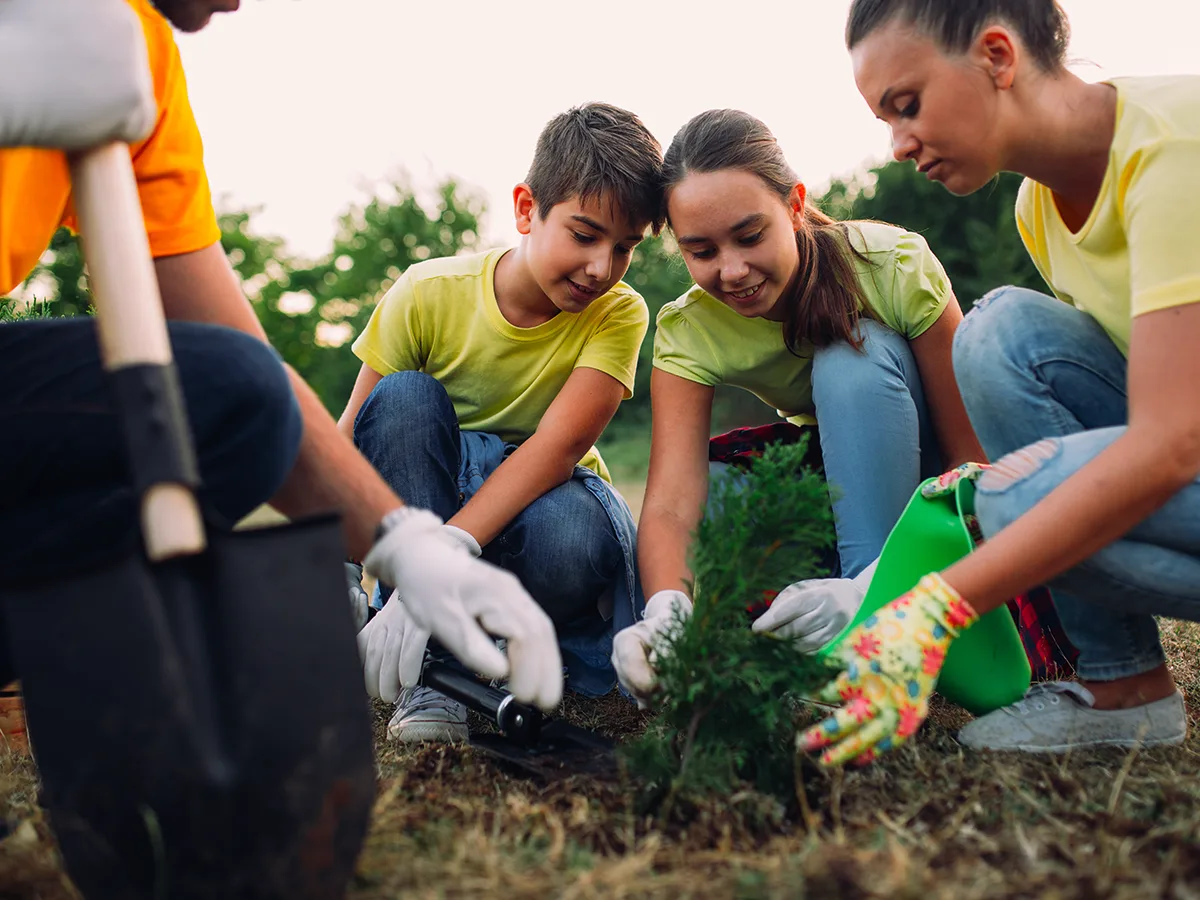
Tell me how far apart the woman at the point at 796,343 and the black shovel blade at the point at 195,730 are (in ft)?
3.46

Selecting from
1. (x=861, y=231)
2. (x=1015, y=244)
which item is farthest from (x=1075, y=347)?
(x=1015, y=244)

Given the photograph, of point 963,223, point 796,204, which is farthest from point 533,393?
point 963,223

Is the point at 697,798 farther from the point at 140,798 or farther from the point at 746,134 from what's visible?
the point at 746,134

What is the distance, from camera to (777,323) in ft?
8.00

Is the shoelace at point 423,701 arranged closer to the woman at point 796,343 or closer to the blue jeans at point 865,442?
the woman at point 796,343

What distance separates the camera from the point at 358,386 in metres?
2.62

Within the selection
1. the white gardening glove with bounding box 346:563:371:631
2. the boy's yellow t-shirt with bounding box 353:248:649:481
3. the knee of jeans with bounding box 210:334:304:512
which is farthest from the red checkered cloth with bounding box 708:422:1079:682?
the knee of jeans with bounding box 210:334:304:512

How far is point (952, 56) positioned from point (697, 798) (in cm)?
132

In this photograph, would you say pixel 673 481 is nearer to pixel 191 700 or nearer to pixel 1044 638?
pixel 1044 638

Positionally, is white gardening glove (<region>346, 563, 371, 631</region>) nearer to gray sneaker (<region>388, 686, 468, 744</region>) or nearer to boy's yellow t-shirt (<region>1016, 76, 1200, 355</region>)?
gray sneaker (<region>388, 686, 468, 744</region>)

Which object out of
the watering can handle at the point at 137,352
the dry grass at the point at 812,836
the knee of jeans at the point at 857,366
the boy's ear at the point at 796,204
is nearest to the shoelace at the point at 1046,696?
the dry grass at the point at 812,836

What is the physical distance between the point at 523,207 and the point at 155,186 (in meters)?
1.18

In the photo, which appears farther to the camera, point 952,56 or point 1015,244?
point 1015,244

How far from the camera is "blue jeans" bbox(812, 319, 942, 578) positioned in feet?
7.27
